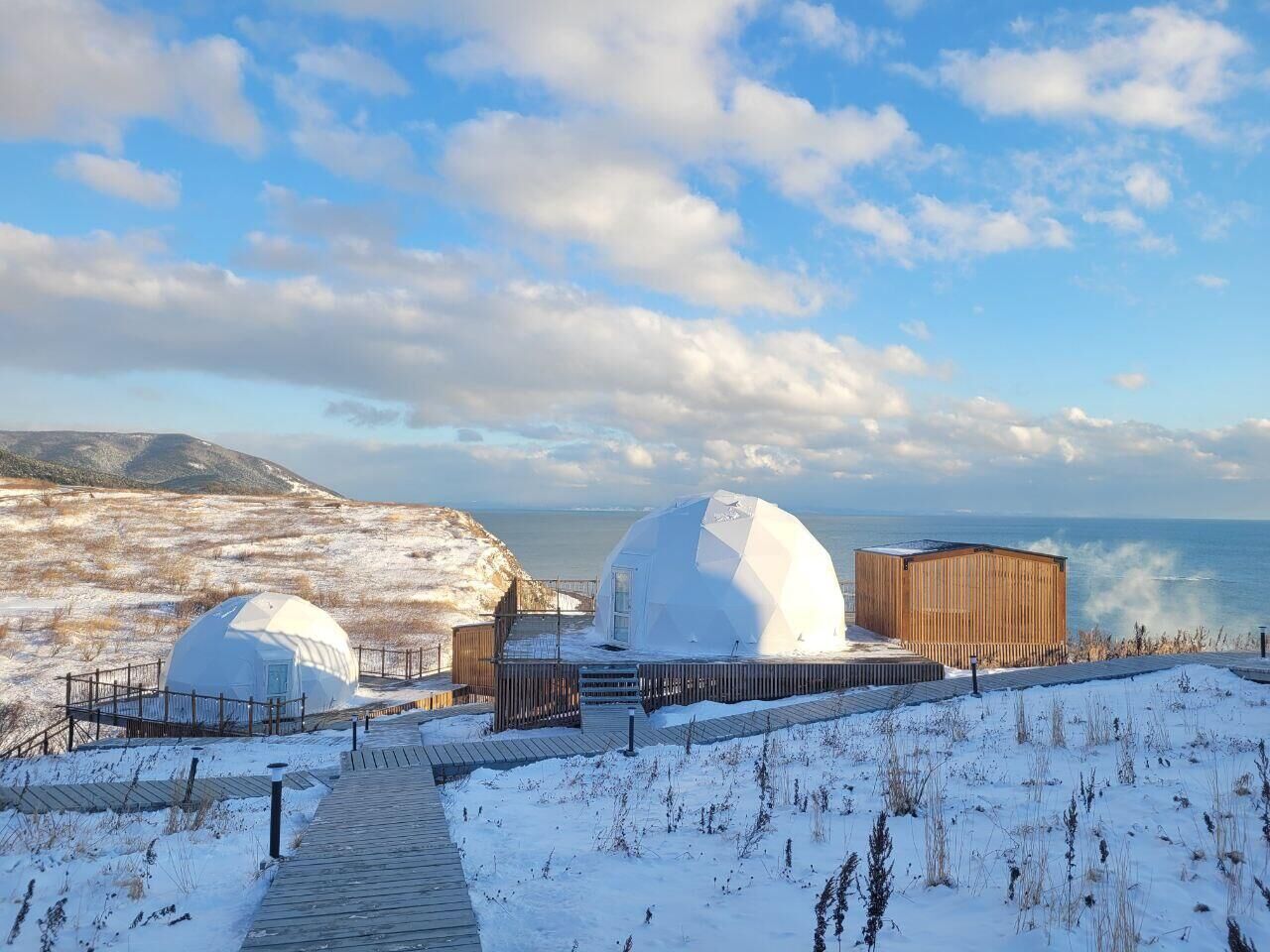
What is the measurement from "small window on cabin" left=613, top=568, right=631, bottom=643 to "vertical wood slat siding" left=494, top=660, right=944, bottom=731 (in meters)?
2.92

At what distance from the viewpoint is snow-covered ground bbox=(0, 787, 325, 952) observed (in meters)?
4.94

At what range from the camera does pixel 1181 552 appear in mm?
119688

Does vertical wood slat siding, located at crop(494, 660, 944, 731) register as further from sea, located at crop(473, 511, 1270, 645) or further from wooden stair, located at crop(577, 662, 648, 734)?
sea, located at crop(473, 511, 1270, 645)

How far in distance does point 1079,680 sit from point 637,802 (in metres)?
9.76

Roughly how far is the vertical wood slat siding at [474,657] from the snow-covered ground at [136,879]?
54.1ft

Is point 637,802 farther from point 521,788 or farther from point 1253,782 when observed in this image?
point 1253,782

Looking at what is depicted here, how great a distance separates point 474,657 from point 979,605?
15.1 meters

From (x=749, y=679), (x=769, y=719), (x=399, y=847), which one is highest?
(x=399, y=847)

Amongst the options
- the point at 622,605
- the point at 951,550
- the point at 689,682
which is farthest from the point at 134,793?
the point at 951,550

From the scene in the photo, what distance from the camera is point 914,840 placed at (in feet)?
19.8

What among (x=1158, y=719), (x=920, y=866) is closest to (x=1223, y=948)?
(x=920, y=866)

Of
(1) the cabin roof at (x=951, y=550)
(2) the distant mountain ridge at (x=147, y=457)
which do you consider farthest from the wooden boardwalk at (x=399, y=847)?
(2) the distant mountain ridge at (x=147, y=457)

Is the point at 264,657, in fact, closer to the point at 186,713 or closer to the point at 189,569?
the point at 186,713

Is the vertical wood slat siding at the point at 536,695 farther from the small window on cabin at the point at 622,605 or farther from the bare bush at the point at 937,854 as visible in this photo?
the bare bush at the point at 937,854
